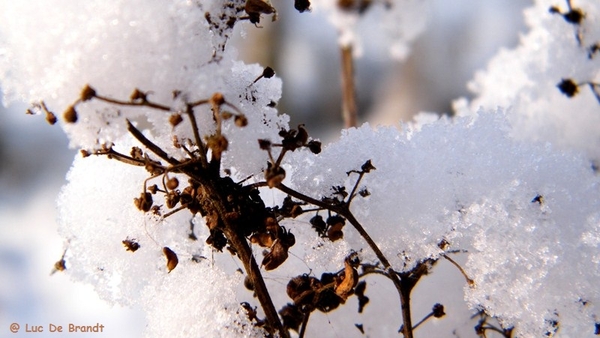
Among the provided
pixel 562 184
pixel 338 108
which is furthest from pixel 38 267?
pixel 338 108

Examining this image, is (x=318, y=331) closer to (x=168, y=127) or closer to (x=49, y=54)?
(x=168, y=127)

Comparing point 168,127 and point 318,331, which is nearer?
point 168,127

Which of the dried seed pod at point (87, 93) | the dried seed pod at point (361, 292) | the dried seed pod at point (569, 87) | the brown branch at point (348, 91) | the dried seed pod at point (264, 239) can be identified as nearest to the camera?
the dried seed pod at point (87, 93)

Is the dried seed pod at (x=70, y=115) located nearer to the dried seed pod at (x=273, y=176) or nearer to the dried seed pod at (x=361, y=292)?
the dried seed pod at (x=273, y=176)

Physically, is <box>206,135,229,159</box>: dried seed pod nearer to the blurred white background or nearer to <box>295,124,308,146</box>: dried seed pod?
<box>295,124,308,146</box>: dried seed pod

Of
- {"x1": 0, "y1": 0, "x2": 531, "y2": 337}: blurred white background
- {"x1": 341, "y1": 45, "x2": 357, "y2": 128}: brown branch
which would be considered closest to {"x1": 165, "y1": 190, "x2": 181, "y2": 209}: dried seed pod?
{"x1": 341, "y1": 45, "x2": 357, "y2": 128}: brown branch

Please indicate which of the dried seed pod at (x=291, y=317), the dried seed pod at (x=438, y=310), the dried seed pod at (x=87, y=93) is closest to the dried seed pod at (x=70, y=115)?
the dried seed pod at (x=87, y=93)

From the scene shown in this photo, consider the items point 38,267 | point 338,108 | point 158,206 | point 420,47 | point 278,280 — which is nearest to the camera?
point 158,206
